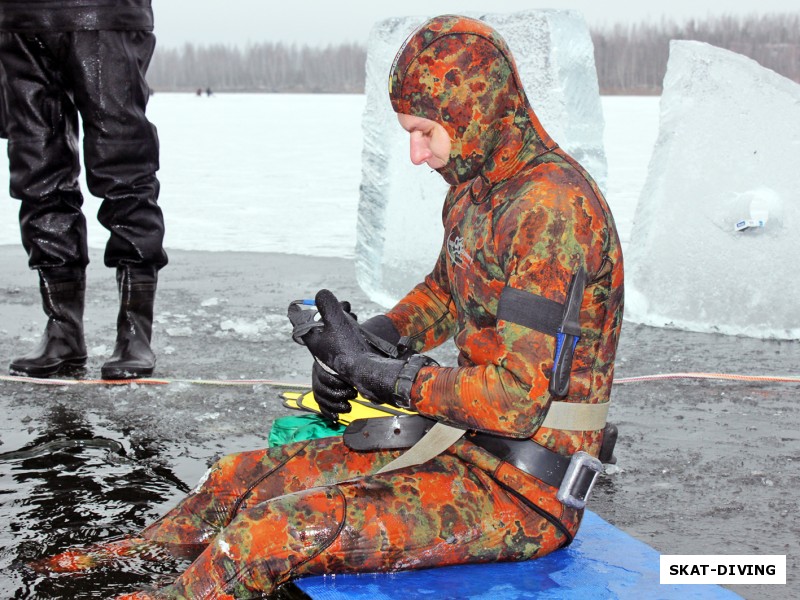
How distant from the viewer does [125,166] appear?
154 inches

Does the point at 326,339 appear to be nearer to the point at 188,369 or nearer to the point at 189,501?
the point at 189,501

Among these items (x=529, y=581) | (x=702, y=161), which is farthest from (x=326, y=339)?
(x=702, y=161)

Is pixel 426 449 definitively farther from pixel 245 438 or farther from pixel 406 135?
pixel 406 135

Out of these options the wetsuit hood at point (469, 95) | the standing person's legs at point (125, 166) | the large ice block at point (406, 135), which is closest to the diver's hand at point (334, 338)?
the wetsuit hood at point (469, 95)

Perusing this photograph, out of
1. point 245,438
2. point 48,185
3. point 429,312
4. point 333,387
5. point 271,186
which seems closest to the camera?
point 333,387

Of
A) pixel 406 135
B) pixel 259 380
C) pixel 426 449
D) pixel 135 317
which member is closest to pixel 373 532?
pixel 426 449

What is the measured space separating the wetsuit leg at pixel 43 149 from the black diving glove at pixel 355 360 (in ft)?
7.25

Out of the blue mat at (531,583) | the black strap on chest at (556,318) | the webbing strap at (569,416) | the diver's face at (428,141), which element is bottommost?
the blue mat at (531,583)

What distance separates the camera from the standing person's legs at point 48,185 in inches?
153

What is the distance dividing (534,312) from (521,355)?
80 millimetres

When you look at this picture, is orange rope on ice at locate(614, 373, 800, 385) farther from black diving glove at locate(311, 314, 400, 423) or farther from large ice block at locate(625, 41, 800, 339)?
black diving glove at locate(311, 314, 400, 423)

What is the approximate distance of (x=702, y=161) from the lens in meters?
4.90

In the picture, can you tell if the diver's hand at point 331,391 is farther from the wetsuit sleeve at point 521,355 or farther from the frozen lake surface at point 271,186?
the frozen lake surface at point 271,186

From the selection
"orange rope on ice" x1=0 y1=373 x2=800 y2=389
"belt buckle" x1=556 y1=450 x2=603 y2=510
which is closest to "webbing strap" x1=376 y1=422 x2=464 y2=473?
"belt buckle" x1=556 y1=450 x2=603 y2=510
